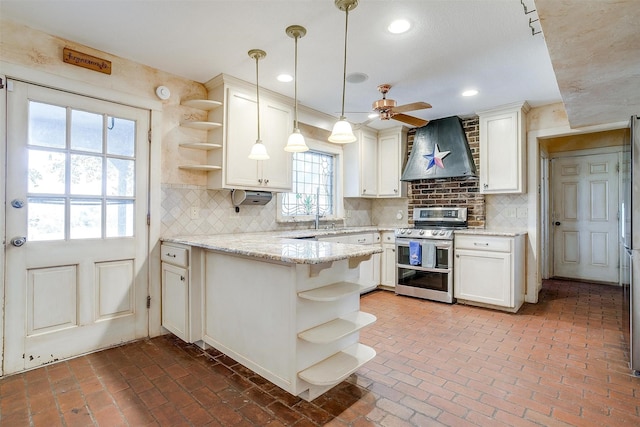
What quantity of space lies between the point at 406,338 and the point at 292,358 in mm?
1415

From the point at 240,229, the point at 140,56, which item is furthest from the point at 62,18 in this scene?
the point at 240,229

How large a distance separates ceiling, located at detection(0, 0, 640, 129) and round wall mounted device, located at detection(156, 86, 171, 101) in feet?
0.58

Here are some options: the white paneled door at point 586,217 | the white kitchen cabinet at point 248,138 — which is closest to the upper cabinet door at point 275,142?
the white kitchen cabinet at point 248,138

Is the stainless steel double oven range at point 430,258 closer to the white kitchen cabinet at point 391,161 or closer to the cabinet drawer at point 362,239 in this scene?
the cabinet drawer at point 362,239

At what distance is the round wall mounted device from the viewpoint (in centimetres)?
292

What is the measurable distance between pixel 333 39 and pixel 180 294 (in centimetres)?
236

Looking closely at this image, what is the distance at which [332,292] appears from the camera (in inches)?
76.2

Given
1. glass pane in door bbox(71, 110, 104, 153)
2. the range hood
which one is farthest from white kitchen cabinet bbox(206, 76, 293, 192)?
the range hood

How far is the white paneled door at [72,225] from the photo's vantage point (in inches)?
89.0

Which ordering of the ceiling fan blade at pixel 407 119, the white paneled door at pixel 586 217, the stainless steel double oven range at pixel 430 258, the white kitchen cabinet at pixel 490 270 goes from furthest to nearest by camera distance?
the white paneled door at pixel 586 217
the stainless steel double oven range at pixel 430 258
the white kitchen cabinet at pixel 490 270
the ceiling fan blade at pixel 407 119

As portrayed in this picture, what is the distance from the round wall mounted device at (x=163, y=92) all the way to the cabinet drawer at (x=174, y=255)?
1374mm

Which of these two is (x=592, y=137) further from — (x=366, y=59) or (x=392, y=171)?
(x=366, y=59)

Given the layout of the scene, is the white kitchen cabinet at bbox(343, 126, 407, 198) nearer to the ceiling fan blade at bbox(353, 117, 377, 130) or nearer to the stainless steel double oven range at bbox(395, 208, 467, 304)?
the ceiling fan blade at bbox(353, 117, 377, 130)

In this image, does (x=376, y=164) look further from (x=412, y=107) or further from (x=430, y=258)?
(x=412, y=107)
